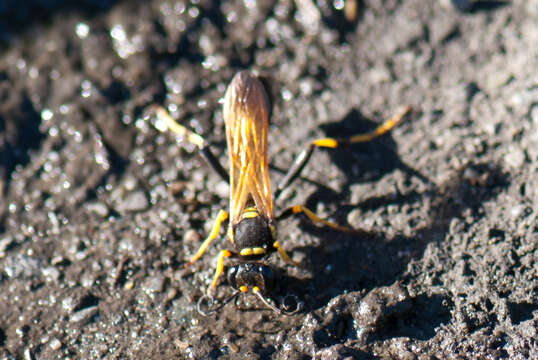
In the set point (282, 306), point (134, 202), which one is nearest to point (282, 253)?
point (282, 306)

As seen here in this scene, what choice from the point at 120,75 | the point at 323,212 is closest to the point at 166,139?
the point at 120,75

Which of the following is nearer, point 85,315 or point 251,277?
point 251,277

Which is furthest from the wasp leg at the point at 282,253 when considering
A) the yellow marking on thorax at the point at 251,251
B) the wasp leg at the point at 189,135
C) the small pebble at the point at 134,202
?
the small pebble at the point at 134,202

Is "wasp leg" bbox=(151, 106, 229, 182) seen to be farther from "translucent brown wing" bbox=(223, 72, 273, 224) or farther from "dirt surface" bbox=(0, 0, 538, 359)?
"translucent brown wing" bbox=(223, 72, 273, 224)

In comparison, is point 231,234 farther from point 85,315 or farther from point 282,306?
point 85,315

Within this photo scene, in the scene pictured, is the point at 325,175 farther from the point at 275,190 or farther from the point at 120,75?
the point at 120,75
